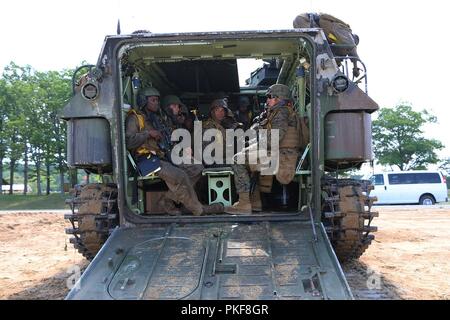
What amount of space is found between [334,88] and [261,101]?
364 centimetres

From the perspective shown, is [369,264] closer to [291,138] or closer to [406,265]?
[406,265]

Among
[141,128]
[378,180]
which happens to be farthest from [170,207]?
[378,180]

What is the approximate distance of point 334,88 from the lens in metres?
5.11

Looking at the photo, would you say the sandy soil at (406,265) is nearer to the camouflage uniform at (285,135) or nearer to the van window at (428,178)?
the camouflage uniform at (285,135)

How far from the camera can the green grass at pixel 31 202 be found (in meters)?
24.7

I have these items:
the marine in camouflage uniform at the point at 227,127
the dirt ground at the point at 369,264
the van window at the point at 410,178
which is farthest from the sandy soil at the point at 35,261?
the van window at the point at 410,178

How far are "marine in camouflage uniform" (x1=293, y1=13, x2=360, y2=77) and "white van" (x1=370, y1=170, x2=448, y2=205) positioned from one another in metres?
16.6

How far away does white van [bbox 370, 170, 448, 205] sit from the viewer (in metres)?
21.4

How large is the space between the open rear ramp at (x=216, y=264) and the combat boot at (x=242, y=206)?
42 cm

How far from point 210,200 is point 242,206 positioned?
486 mm
